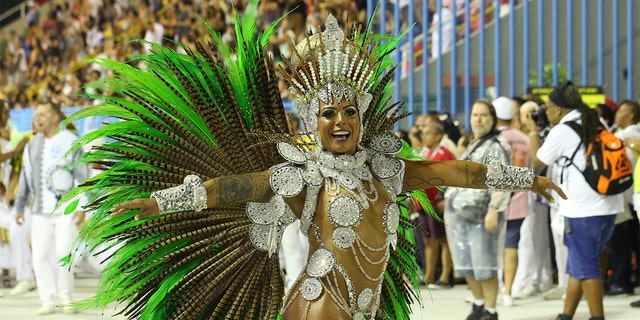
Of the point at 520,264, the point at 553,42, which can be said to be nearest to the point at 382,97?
the point at 520,264

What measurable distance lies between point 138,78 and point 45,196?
4947mm

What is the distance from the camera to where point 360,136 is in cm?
516

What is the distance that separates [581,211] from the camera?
26.9ft

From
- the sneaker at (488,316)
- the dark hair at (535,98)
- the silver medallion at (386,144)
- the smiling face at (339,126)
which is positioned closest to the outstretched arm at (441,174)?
the silver medallion at (386,144)

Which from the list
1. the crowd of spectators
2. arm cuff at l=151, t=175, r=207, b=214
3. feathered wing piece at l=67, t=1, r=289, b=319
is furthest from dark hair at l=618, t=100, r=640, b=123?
the crowd of spectators

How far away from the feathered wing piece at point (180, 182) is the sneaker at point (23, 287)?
6.55m

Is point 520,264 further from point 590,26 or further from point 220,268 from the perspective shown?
point 220,268

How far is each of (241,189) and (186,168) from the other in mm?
386

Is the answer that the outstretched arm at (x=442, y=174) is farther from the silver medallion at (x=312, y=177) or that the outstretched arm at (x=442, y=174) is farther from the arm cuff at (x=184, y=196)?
the arm cuff at (x=184, y=196)

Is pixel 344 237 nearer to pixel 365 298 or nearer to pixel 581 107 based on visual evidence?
pixel 365 298

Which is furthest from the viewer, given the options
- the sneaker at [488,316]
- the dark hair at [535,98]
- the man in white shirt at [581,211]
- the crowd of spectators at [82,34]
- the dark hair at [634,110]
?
the crowd of spectators at [82,34]

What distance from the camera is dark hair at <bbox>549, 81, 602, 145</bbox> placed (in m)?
8.28

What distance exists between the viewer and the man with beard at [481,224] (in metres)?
8.66

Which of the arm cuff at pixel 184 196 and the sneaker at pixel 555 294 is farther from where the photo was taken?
the sneaker at pixel 555 294
